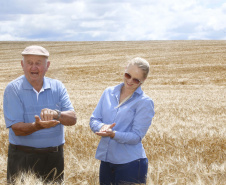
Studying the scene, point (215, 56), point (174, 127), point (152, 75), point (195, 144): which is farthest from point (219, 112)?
point (215, 56)

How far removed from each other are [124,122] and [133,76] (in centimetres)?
40

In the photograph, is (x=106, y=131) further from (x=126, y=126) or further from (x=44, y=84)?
(x=44, y=84)

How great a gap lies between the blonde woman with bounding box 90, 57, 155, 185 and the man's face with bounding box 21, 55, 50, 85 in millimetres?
589

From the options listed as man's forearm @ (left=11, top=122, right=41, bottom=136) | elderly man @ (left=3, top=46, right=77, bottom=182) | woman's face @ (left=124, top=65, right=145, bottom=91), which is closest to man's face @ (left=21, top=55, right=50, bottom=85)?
elderly man @ (left=3, top=46, right=77, bottom=182)

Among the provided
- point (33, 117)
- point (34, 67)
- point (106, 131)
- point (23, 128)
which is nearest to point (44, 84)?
point (34, 67)

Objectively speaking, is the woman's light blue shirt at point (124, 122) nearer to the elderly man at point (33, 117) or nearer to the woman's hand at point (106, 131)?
the woman's hand at point (106, 131)

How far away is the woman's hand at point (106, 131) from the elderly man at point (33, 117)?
11.0 inches

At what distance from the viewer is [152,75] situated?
2288cm

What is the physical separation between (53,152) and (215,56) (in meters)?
28.8

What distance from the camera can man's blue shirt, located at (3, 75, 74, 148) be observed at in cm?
277

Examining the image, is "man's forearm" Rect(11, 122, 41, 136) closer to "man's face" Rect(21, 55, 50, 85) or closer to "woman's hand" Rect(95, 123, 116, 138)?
"man's face" Rect(21, 55, 50, 85)

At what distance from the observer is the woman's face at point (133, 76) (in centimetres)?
287

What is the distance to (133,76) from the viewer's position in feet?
9.44

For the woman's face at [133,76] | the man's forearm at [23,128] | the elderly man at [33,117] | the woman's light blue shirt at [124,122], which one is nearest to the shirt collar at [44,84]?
the elderly man at [33,117]
